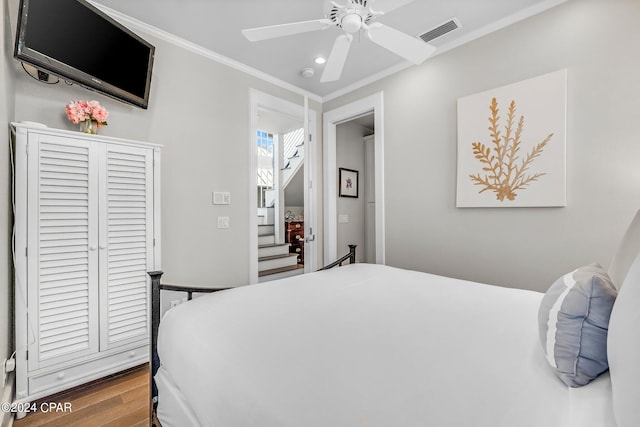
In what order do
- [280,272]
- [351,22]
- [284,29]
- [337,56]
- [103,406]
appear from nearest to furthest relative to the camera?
[351,22]
[284,29]
[103,406]
[337,56]
[280,272]

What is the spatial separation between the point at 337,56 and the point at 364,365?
174cm

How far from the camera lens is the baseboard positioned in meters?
1.43

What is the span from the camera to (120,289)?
1966 mm

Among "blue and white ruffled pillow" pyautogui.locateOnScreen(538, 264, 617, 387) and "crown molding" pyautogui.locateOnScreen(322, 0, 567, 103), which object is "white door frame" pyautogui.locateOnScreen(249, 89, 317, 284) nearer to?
"crown molding" pyautogui.locateOnScreen(322, 0, 567, 103)

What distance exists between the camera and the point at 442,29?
2309mm

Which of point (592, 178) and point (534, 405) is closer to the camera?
point (534, 405)

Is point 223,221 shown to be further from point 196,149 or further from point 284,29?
point 284,29

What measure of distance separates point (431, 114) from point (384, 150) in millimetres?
566

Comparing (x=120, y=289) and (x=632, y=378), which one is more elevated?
(x=632, y=378)

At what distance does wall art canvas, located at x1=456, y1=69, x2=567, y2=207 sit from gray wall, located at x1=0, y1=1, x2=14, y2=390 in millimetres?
2976

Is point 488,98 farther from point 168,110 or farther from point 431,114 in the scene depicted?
point 168,110

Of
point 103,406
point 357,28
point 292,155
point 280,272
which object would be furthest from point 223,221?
point 292,155

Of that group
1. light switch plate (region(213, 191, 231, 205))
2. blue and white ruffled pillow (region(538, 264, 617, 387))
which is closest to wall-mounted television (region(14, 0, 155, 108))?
light switch plate (region(213, 191, 231, 205))

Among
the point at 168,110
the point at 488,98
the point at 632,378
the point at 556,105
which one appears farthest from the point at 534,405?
the point at 168,110
